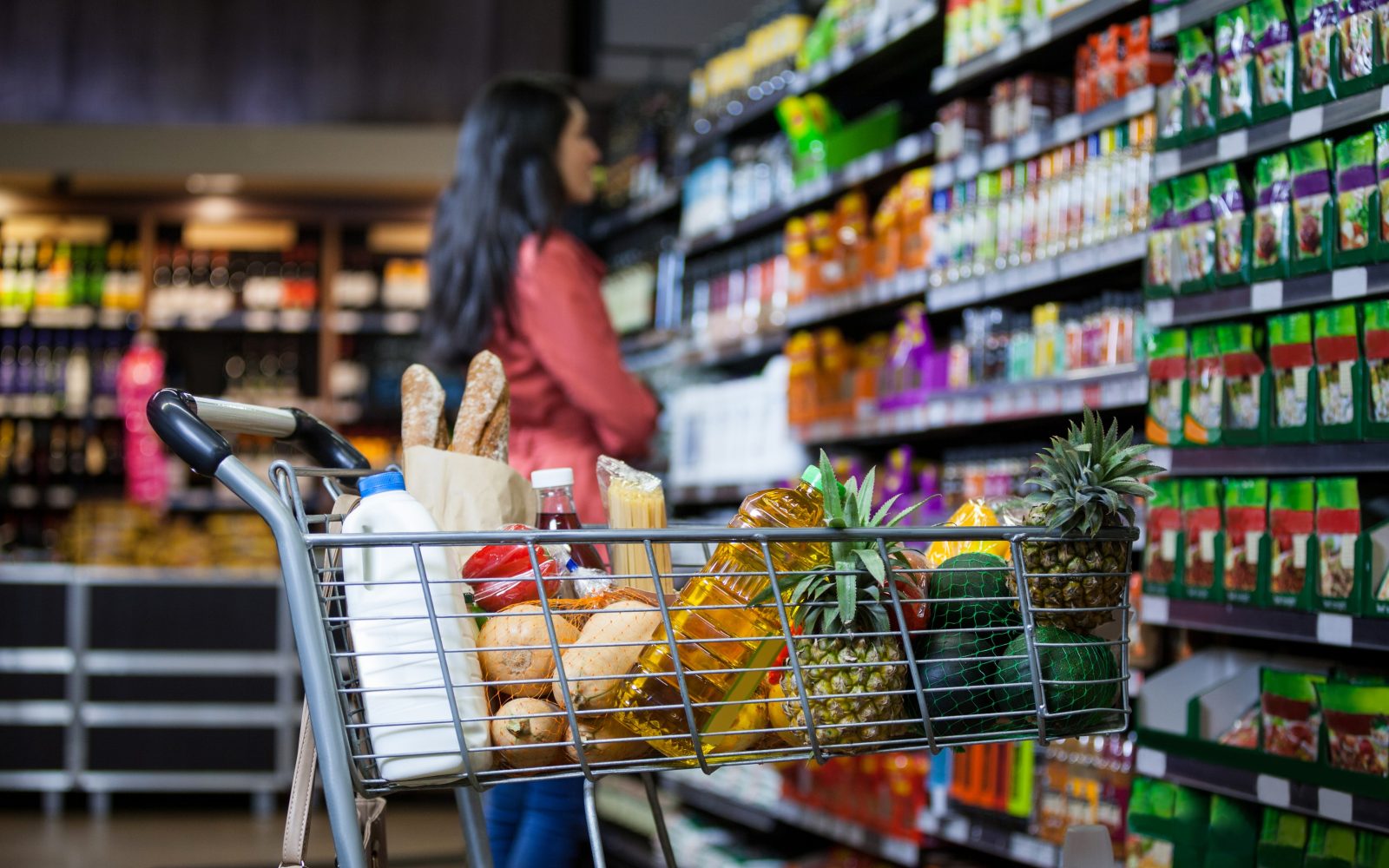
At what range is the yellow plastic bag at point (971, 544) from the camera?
1485 mm

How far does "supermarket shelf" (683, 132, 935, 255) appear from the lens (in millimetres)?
3695

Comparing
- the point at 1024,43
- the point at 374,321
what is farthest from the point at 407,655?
the point at 374,321

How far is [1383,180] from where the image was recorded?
2.11 meters

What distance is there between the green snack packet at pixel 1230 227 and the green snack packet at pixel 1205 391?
0.11 meters

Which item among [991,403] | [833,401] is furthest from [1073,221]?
[833,401]

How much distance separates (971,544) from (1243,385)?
3.77 feet

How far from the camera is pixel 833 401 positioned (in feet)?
13.3

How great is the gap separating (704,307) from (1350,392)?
9.93 ft

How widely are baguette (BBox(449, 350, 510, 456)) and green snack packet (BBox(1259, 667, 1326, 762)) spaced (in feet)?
4.56

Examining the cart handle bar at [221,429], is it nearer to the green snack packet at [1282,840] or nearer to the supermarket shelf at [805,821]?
the green snack packet at [1282,840]

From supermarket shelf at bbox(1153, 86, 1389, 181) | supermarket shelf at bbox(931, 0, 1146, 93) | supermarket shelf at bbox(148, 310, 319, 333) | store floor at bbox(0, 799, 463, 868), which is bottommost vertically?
store floor at bbox(0, 799, 463, 868)

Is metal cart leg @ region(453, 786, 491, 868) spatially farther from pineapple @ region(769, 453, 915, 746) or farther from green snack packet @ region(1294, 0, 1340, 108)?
green snack packet @ region(1294, 0, 1340, 108)

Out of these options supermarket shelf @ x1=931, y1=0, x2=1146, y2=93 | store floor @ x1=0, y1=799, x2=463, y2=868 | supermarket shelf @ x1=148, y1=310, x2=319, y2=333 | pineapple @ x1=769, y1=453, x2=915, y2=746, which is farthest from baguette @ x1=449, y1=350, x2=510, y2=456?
supermarket shelf @ x1=148, y1=310, x2=319, y2=333

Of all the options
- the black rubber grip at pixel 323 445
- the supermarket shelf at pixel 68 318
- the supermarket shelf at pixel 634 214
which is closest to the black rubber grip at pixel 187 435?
the black rubber grip at pixel 323 445
